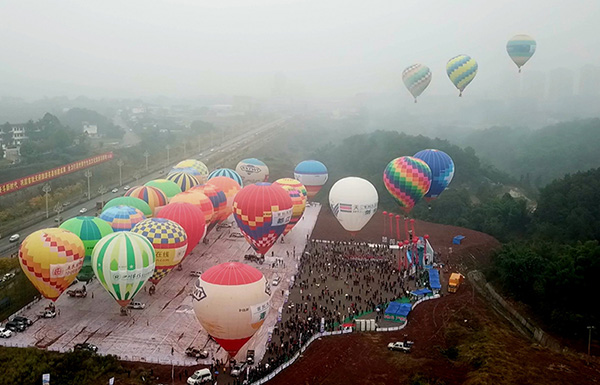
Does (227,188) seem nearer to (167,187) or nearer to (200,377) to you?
(167,187)

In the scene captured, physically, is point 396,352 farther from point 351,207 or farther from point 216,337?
point 351,207

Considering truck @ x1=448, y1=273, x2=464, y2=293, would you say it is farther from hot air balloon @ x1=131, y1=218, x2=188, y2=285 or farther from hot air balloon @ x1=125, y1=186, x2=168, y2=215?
hot air balloon @ x1=125, y1=186, x2=168, y2=215

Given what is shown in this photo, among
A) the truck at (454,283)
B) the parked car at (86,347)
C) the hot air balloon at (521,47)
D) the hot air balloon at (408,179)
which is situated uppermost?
the hot air balloon at (521,47)

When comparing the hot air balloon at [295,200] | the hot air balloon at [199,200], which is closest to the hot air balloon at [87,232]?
the hot air balloon at [199,200]

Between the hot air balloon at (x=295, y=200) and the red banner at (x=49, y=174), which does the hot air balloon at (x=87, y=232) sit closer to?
A: the hot air balloon at (x=295, y=200)

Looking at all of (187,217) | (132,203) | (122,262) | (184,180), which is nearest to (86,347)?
(122,262)

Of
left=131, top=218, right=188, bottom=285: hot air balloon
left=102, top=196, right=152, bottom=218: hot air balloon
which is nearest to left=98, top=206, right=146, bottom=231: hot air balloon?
left=131, top=218, right=188, bottom=285: hot air balloon
